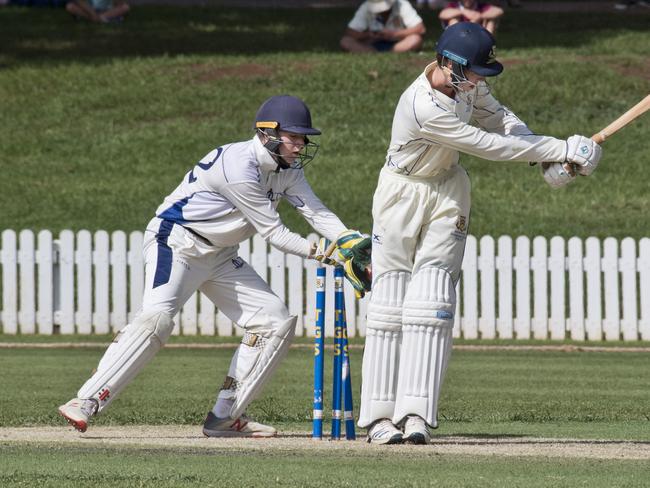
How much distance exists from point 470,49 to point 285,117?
1170 mm

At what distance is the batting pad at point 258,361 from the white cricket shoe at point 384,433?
0.80 m

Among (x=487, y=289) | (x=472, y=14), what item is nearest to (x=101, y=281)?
(x=487, y=289)

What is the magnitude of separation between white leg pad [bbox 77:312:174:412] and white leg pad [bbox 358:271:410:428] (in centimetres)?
117

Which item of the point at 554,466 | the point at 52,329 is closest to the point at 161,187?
the point at 52,329

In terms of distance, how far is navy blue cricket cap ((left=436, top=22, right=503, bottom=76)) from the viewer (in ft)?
26.0

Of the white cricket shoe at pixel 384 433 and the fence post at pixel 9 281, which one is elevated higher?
the white cricket shoe at pixel 384 433

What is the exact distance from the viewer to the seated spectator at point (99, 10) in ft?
97.1

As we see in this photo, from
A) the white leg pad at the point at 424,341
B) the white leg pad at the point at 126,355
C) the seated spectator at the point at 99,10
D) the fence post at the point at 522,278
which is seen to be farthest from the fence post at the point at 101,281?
the seated spectator at the point at 99,10

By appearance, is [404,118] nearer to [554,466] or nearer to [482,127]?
[482,127]

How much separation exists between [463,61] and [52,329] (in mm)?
9919

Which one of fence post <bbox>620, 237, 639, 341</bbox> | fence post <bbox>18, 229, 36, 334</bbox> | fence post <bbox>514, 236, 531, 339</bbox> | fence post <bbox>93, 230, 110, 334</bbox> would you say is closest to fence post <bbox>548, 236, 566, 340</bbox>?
fence post <bbox>514, 236, 531, 339</bbox>

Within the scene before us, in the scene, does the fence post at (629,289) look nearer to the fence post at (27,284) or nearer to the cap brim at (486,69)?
the fence post at (27,284)

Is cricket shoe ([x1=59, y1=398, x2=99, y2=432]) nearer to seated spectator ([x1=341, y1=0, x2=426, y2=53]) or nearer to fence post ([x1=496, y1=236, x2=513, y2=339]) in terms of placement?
fence post ([x1=496, y1=236, x2=513, y2=339])

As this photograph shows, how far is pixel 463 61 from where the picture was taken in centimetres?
793
